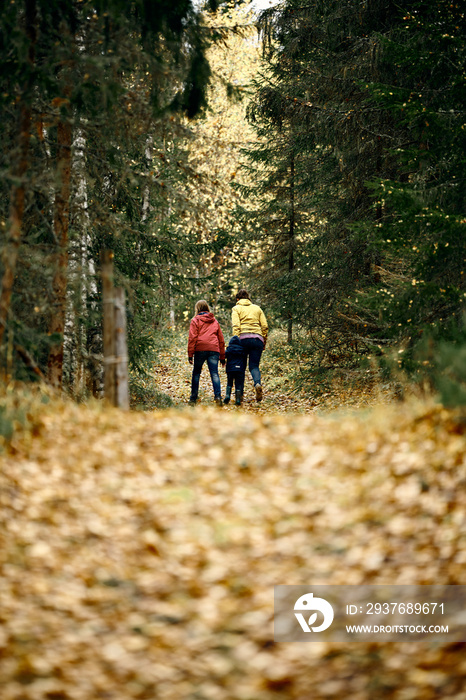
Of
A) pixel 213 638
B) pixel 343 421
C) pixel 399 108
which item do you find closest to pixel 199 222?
pixel 399 108

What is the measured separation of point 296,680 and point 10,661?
1.48 metres

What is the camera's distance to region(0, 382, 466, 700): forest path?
285cm

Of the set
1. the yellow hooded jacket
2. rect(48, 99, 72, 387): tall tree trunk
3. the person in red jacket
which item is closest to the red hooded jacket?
the person in red jacket

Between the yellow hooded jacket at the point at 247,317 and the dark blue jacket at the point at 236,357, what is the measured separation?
25 cm

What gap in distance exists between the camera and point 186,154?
27.0 feet

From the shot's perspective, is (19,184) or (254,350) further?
(254,350)

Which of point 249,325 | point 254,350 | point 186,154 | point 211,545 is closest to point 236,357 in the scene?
point 254,350

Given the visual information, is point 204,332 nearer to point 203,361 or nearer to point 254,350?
point 203,361

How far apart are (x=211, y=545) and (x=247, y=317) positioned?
26.5 ft

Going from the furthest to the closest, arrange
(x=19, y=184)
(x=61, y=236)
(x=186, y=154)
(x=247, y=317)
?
(x=247, y=317) → (x=186, y=154) → (x=61, y=236) → (x=19, y=184)

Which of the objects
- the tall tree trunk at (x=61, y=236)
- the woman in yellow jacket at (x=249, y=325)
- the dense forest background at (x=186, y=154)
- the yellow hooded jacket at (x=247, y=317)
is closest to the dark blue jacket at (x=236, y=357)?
the woman in yellow jacket at (x=249, y=325)

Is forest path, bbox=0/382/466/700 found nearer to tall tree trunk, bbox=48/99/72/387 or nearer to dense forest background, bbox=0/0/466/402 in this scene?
dense forest background, bbox=0/0/466/402

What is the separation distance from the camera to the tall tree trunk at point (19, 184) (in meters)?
6.16

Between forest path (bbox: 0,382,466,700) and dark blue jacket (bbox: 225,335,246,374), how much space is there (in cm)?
580
